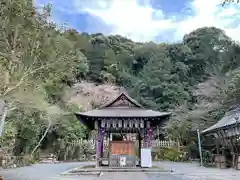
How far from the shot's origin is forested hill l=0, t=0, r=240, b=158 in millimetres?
9133

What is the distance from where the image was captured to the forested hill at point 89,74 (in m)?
9.13

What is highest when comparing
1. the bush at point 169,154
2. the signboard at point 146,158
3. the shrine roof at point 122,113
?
the shrine roof at point 122,113

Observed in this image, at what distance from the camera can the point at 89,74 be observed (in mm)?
48219

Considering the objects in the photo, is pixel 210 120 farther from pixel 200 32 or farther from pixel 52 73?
pixel 200 32

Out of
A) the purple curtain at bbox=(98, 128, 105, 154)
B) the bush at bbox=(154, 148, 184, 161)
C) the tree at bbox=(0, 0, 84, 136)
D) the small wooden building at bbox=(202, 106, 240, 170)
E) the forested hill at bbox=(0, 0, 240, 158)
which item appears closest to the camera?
the tree at bbox=(0, 0, 84, 136)

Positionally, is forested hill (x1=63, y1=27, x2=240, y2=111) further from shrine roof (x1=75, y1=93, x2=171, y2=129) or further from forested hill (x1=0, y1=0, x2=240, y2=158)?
shrine roof (x1=75, y1=93, x2=171, y2=129)

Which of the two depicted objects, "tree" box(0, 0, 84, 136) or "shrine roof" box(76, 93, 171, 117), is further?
"shrine roof" box(76, 93, 171, 117)

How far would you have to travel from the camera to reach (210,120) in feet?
78.1

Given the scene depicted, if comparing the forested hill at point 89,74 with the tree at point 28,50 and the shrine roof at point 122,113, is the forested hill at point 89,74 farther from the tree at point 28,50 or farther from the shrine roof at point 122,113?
the shrine roof at point 122,113

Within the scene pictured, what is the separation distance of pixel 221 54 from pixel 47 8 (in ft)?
113

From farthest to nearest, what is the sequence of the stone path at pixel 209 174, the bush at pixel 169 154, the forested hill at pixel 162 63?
the forested hill at pixel 162 63 → the bush at pixel 169 154 → the stone path at pixel 209 174

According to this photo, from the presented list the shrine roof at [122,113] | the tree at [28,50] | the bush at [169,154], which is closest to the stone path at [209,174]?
the shrine roof at [122,113]

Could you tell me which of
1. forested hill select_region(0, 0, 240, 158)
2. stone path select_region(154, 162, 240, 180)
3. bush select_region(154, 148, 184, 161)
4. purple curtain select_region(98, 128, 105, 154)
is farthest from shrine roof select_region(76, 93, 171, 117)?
bush select_region(154, 148, 184, 161)

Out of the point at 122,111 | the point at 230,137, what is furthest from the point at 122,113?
the point at 230,137
